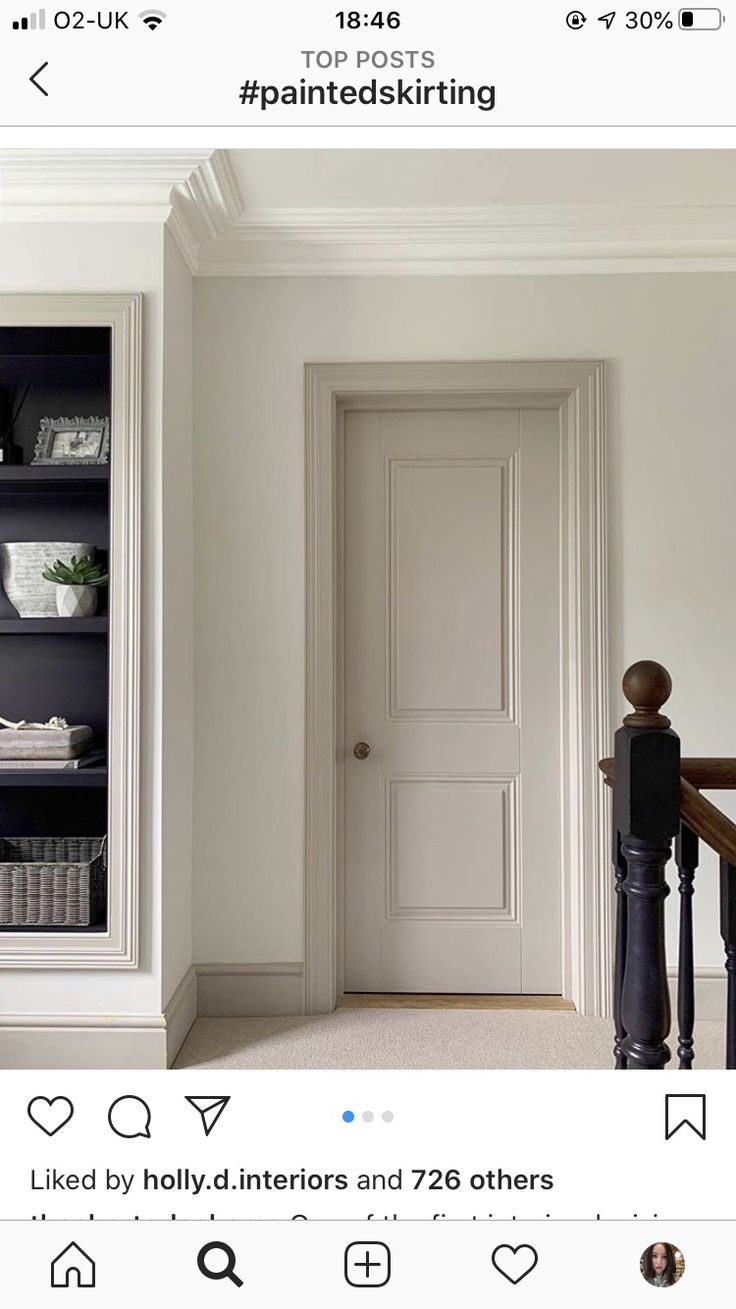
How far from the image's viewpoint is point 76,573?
88.9 inches

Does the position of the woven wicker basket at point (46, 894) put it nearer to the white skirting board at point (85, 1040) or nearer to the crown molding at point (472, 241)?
the white skirting board at point (85, 1040)

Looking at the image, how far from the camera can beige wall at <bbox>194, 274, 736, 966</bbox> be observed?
255 centimetres

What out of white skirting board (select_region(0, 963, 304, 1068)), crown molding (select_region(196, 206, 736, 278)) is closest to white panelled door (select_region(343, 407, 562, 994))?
crown molding (select_region(196, 206, 736, 278))

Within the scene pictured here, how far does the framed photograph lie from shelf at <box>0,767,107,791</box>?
84cm

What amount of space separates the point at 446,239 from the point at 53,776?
73.8 inches

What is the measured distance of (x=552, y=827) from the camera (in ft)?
8.76

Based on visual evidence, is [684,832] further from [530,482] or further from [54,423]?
[54,423]
